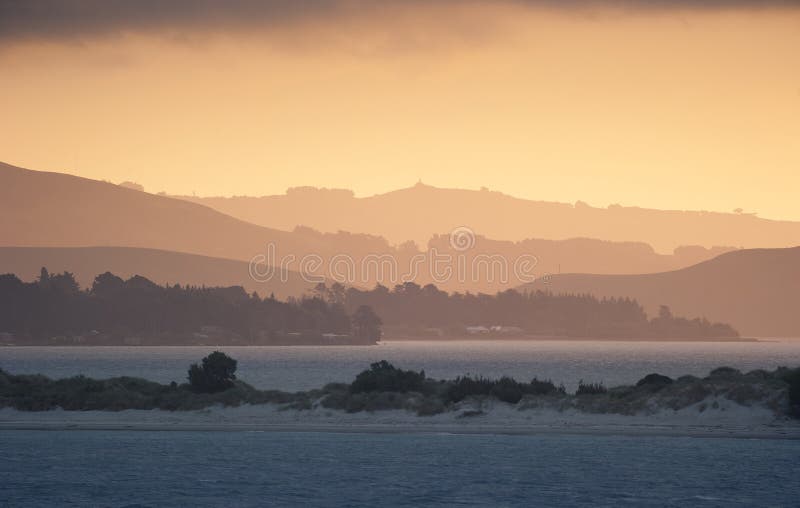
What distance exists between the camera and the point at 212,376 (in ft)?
200

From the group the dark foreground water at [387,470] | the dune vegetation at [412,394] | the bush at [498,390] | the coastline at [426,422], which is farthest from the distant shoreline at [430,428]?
the bush at [498,390]

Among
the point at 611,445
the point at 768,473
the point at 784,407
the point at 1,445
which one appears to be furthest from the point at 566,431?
the point at 1,445

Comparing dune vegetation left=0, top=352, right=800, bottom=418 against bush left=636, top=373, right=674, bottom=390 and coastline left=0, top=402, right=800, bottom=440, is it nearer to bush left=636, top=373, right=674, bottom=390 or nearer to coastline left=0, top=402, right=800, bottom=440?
bush left=636, top=373, right=674, bottom=390

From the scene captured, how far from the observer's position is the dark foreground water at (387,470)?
36.4m

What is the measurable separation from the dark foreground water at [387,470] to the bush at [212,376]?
769 cm

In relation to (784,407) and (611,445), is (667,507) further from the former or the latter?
(784,407)

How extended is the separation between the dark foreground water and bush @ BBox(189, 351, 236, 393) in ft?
25.2

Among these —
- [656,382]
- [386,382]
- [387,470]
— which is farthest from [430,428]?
[387,470]

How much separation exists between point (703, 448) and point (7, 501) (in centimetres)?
2536

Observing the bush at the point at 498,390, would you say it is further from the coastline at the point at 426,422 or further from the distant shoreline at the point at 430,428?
the distant shoreline at the point at 430,428

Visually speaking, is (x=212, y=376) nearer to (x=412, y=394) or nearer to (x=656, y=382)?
(x=412, y=394)

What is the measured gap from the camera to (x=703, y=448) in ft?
153

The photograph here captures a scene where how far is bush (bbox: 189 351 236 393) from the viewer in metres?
60.7

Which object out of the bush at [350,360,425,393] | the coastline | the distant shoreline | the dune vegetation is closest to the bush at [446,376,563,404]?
the dune vegetation
